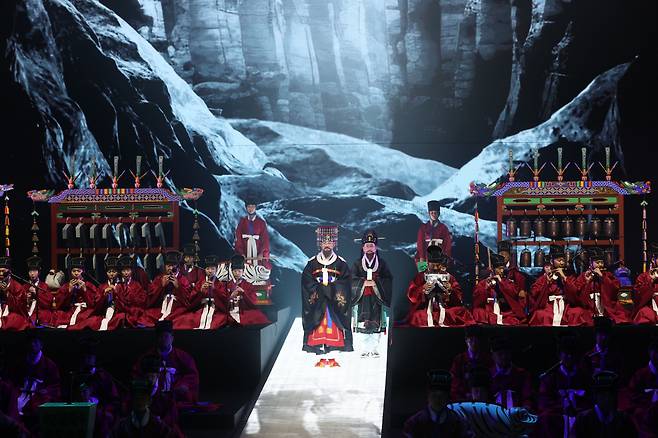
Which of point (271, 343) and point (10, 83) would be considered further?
point (10, 83)

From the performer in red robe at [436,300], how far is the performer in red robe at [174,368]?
7.14 feet

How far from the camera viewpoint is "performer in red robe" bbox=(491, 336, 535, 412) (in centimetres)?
680

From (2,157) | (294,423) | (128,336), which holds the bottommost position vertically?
(294,423)

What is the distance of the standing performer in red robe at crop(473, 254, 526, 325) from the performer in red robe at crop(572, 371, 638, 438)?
116 inches

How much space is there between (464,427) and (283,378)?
10.9 feet

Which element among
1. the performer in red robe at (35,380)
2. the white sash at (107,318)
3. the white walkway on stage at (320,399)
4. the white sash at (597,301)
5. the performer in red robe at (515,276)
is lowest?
the white walkway on stage at (320,399)

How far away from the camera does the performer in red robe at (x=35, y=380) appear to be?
7336mm

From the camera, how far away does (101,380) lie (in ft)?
23.1

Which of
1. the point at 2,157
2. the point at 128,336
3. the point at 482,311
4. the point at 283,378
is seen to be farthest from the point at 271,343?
the point at 2,157

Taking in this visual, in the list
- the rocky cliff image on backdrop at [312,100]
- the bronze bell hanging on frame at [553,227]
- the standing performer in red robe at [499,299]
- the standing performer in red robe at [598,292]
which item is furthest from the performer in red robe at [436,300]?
the rocky cliff image on backdrop at [312,100]

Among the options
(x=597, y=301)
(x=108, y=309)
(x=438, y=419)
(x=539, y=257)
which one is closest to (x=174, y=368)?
(x=108, y=309)

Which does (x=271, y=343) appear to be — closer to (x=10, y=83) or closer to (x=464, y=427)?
(x=464, y=427)

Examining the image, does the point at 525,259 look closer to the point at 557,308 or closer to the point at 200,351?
the point at 557,308

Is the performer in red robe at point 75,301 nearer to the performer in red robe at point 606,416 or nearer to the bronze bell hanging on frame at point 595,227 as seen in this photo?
the performer in red robe at point 606,416
